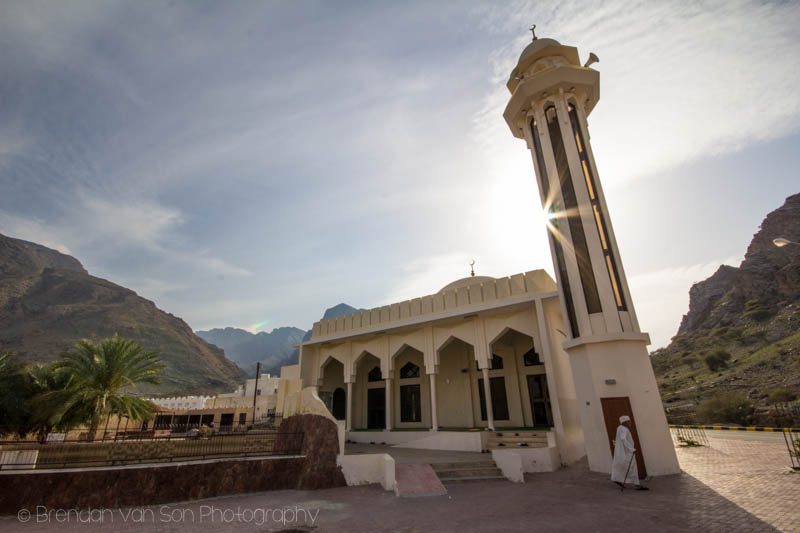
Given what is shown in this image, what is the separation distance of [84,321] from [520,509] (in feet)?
312

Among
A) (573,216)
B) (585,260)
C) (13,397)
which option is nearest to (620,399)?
(585,260)

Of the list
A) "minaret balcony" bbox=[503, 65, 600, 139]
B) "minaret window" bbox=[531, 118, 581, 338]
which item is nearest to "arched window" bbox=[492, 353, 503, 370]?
"minaret window" bbox=[531, 118, 581, 338]

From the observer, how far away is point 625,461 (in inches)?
321

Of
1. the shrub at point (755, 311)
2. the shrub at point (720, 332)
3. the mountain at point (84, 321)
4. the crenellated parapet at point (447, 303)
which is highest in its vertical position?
the mountain at point (84, 321)

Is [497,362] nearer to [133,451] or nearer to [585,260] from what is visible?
[585,260]

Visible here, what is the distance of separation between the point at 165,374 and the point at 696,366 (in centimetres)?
8074

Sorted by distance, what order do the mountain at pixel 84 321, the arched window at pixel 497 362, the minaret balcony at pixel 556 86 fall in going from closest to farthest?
the minaret balcony at pixel 556 86 → the arched window at pixel 497 362 → the mountain at pixel 84 321

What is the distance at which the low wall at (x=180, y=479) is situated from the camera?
732 centimetres

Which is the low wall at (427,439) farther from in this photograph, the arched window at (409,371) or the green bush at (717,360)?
the green bush at (717,360)

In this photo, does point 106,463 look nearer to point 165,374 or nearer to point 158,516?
point 158,516

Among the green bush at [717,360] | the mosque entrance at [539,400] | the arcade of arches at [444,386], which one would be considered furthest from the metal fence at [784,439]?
the green bush at [717,360]

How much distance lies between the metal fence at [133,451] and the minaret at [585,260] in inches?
314

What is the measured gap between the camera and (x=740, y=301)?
2203 inches

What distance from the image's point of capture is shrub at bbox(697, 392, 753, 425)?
2531 centimetres
